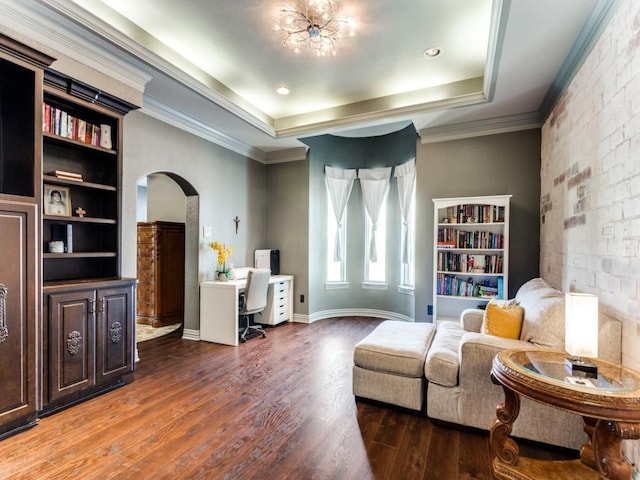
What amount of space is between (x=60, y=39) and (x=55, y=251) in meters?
1.59

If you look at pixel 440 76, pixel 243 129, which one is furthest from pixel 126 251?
pixel 440 76

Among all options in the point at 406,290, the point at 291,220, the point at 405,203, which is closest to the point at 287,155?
the point at 291,220

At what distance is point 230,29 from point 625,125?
2.86 metres

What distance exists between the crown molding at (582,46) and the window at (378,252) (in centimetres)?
281

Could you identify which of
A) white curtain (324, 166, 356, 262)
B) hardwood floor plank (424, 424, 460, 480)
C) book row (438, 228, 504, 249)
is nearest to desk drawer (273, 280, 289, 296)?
white curtain (324, 166, 356, 262)

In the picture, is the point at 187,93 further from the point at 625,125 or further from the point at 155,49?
the point at 625,125

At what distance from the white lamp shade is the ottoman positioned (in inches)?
38.5

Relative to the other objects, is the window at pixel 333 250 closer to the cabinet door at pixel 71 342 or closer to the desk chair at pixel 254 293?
the desk chair at pixel 254 293

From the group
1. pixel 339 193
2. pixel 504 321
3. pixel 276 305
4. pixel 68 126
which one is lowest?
pixel 276 305

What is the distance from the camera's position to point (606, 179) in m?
1.98

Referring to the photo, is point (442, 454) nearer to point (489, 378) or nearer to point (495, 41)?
point (489, 378)

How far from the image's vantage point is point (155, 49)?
2.86 meters

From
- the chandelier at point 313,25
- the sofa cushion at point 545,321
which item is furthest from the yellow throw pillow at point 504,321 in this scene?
the chandelier at point 313,25

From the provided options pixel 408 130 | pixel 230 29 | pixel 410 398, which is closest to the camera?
pixel 410 398
